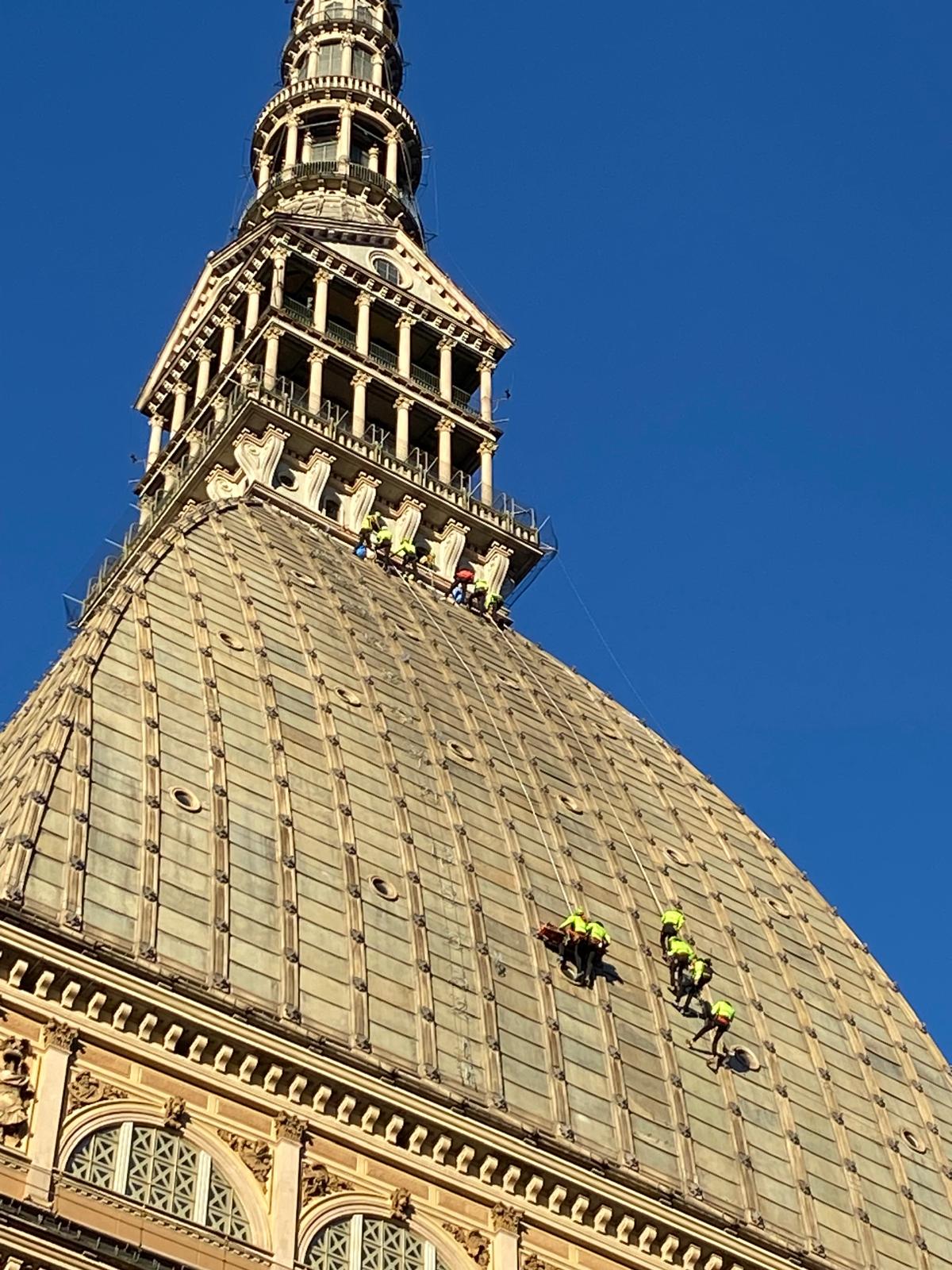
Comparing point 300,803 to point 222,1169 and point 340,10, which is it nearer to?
point 222,1169

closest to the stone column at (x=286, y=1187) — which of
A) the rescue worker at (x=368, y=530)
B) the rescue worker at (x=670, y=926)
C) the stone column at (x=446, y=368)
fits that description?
the rescue worker at (x=670, y=926)

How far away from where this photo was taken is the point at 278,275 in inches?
3460

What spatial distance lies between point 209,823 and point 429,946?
492 cm

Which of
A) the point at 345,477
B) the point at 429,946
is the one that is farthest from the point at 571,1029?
the point at 345,477

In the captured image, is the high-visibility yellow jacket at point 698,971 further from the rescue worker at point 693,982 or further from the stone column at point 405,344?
the stone column at point 405,344

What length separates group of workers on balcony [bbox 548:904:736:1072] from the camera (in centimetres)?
5975

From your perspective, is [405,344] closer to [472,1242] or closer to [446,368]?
[446,368]

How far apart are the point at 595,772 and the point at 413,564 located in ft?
37.2

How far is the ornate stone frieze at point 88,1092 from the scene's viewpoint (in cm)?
4659

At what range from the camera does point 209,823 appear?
55.4 m

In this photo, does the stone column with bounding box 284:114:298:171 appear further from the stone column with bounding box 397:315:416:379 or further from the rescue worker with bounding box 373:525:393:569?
the rescue worker with bounding box 373:525:393:569

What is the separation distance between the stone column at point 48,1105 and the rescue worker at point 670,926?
19017 millimetres

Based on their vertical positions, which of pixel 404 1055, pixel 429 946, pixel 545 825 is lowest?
pixel 404 1055

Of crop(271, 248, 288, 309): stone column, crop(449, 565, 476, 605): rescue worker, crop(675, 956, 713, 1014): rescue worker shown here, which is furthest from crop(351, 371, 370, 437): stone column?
crop(675, 956, 713, 1014): rescue worker
